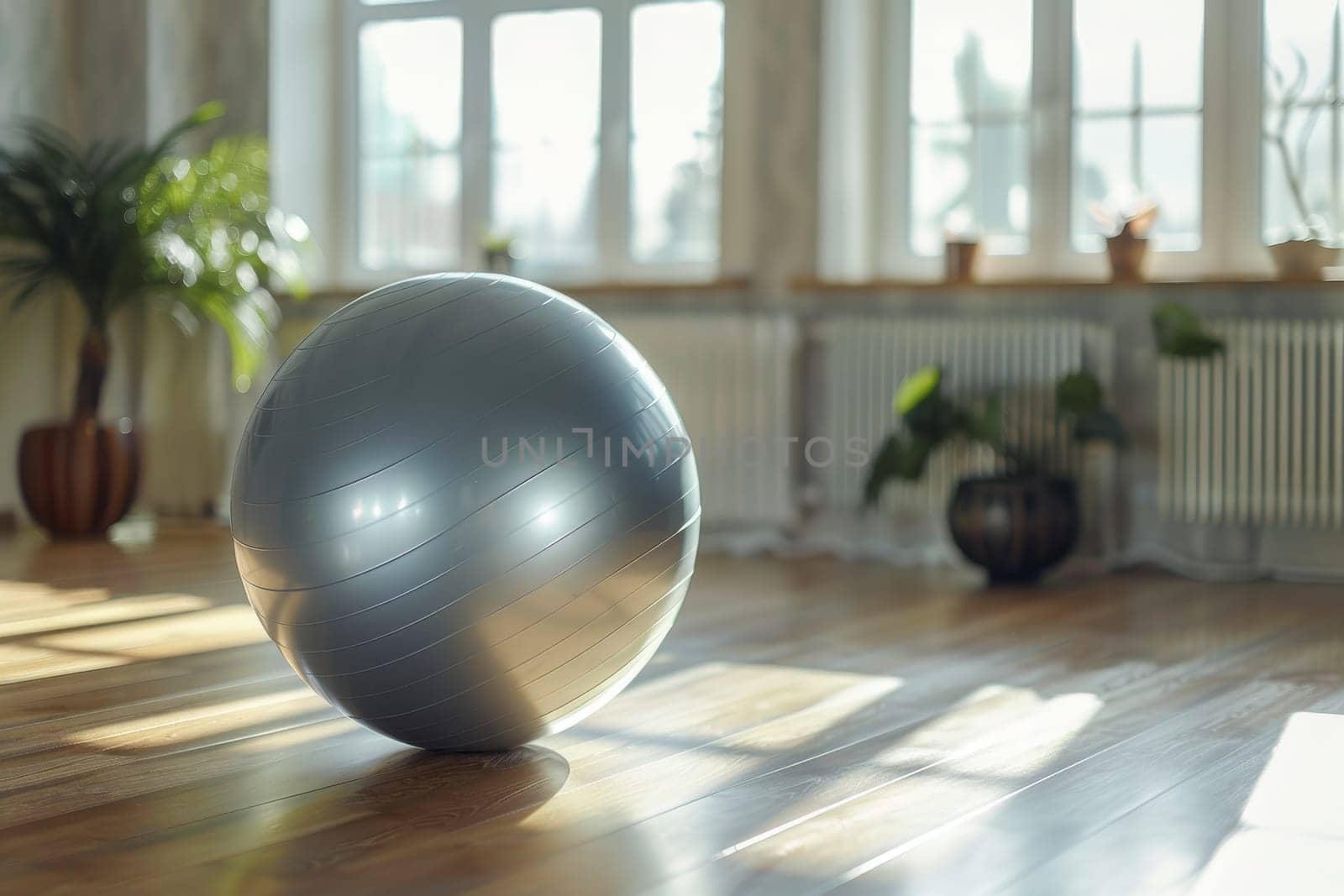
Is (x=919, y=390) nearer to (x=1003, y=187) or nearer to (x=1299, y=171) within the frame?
(x=1003, y=187)

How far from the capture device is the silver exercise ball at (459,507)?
74.4 inches

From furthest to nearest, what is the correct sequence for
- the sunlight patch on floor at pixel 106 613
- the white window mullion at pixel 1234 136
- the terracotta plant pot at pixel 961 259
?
the terracotta plant pot at pixel 961 259
the white window mullion at pixel 1234 136
the sunlight patch on floor at pixel 106 613

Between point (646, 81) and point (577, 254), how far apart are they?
68 centimetres

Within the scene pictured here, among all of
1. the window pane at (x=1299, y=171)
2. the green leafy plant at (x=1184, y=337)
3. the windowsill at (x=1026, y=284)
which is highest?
the window pane at (x=1299, y=171)

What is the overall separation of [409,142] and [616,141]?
92 cm

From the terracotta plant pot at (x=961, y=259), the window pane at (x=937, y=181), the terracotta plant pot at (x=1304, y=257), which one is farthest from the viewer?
the window pane at (x=937, y=181)

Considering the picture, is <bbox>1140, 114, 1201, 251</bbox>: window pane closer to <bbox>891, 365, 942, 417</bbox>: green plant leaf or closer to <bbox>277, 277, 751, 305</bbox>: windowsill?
<bbox>891, 365, 942, 417</bbox>: green plant leaf

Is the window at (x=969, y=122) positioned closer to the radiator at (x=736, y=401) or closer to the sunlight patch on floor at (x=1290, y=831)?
the radiator at (x=736, y=401)

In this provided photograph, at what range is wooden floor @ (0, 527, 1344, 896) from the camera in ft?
5.74

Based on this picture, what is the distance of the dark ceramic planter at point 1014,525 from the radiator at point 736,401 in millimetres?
802

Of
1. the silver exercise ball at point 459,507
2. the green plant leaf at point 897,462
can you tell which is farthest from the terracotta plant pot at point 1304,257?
the silver exercise ball at point 459,507

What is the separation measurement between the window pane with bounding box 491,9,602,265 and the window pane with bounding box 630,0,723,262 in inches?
7.3

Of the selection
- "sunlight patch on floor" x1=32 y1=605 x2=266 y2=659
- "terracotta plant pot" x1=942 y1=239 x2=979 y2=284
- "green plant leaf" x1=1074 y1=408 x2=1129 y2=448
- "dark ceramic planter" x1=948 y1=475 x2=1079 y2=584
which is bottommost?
"sunlight patch on floor" x1=32 y1=605 x2=266 y2=659

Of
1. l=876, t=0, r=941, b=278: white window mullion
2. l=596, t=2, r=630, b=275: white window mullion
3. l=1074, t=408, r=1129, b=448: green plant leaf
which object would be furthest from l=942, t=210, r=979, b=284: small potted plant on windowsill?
l=596, t=2, r=630, b=275: white window mullion
